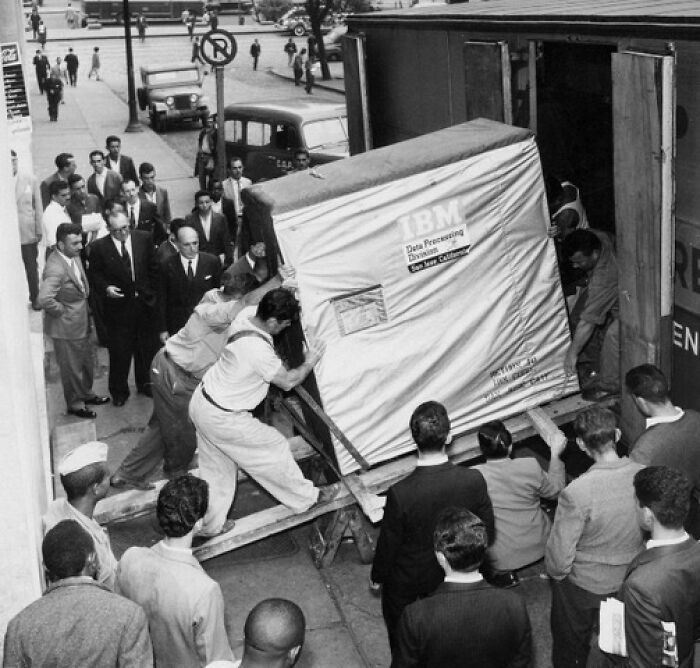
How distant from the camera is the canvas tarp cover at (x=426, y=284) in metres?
6.18

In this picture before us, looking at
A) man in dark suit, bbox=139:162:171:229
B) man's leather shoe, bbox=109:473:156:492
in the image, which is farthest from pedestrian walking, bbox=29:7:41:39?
man's leather shoe, bbox=109:473:156:492

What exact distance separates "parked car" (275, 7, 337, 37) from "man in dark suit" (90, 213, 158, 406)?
41619 mm

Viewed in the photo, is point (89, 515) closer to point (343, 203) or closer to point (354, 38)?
point (343, 203)

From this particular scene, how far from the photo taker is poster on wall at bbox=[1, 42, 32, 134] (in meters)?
12.0

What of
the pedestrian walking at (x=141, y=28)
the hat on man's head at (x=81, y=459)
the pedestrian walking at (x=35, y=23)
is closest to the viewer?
the hat on man's head at (x=81, y=459)

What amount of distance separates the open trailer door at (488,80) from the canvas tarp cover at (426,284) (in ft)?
3.39

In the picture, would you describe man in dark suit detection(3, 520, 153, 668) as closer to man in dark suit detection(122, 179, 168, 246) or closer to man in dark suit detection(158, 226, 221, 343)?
man in dark suit detection(158, 226, 221, 343)

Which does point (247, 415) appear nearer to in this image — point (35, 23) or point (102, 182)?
point (102, 182)

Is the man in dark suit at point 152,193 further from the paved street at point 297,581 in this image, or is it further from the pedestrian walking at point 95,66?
the pedestrian walking at point 95,66

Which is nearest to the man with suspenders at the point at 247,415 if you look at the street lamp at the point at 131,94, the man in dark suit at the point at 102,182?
the man in dark suit at the point at 102,182

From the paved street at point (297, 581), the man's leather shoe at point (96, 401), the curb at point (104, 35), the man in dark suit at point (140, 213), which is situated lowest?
the paved street at point (297, 581)

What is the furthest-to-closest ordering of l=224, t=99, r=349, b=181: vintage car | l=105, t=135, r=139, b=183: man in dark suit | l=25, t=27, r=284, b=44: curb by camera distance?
l=25, t=27, r=284, b=44: curb → l=224, t=99, r=349, b=181: vintage car → l=105, t=135, r=139, b=183: man in dark suit

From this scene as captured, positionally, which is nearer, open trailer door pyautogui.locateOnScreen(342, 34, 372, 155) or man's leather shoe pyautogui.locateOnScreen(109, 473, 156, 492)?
man's leather shoe pyautogui.locateOnScreen(109, 473, 156, 492)

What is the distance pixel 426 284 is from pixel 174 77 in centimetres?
2434
